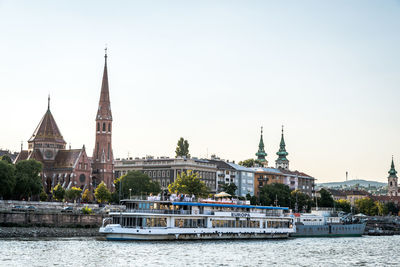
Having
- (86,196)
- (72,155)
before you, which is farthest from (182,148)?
(86,196)

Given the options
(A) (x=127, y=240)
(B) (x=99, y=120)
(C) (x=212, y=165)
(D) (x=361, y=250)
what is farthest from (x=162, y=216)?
(C) (x=212, y=165)

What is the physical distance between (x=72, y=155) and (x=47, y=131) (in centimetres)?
868

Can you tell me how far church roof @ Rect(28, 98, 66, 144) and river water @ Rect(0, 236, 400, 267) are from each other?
77047mm

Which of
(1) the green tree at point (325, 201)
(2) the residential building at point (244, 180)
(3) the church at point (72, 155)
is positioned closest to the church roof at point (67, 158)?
(3) the church at point (72, 155)

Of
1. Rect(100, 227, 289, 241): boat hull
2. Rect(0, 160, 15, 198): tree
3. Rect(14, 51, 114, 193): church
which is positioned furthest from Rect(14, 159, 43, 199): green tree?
Rect(100, 227, 289, 241): boat hull

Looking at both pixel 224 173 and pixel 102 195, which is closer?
pixel 102 195

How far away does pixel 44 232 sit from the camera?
258 feet

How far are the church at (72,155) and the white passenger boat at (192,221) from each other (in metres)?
54.5

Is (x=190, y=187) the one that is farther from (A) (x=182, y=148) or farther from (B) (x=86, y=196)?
(A) (x=182, y=148)

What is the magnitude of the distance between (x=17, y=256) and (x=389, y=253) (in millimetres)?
40802

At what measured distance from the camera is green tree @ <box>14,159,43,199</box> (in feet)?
350

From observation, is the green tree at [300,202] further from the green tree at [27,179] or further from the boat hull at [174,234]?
the boat hull at [174,234]

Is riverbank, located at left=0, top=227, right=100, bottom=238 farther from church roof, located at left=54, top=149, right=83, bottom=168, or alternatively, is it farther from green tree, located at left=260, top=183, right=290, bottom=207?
green tree, located at left=260, top=183, right=290, bottom=207

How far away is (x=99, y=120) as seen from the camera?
150625mm
